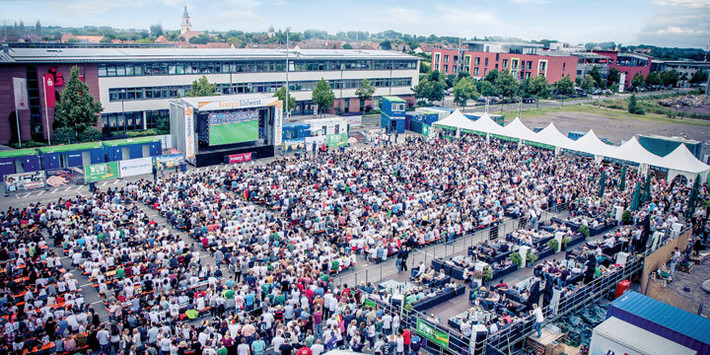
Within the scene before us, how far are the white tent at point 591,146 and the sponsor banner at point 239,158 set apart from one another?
25204mm

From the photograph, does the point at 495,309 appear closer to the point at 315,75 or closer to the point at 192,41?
the point at 315,75

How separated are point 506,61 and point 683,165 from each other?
7095cm

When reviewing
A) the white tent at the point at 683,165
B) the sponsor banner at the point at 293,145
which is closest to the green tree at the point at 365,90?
the sponsor banner at the point at 293,145

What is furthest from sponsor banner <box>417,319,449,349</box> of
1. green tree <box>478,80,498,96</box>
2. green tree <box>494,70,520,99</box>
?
green tree <box>478,80,498,96</box>

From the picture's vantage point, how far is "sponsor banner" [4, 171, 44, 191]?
30984 millimetres

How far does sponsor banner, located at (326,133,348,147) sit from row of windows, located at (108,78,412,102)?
50.5 feet

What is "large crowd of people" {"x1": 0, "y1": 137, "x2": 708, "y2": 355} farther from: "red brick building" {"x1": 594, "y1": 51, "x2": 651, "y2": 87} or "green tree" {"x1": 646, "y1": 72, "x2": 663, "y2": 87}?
"red brick building" {"x1": 594, "y1": 51, "x2": 651, "y2": 87}

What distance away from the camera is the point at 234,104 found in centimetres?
3903

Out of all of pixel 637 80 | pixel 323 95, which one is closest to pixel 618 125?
pixel 323 95

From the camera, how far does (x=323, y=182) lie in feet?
103

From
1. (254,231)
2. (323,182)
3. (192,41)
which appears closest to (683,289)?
(254,231)

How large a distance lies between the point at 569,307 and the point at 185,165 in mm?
28407

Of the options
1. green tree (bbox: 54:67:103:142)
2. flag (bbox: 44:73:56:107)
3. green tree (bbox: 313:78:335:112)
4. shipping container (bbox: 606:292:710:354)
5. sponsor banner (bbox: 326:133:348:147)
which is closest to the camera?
shipping container (bbox: 606:292:710:354)

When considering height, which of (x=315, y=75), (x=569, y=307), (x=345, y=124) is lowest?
(x=569, y=307)
